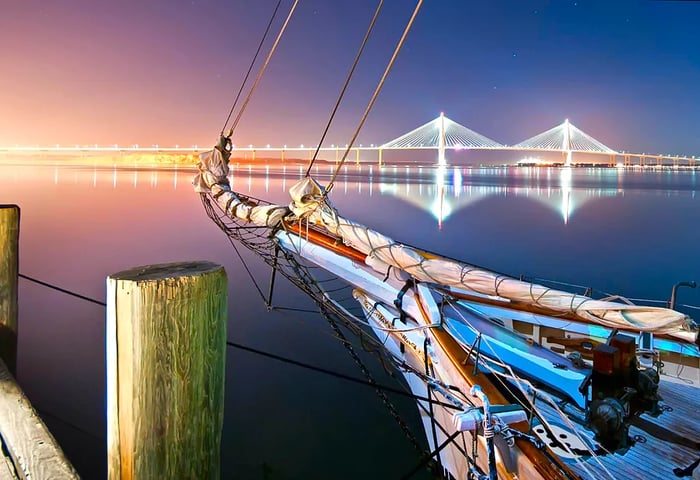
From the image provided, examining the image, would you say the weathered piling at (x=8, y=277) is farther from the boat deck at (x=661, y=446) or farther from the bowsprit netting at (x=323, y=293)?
the boat deck at (x=661, y=446)

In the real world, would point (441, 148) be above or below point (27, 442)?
above

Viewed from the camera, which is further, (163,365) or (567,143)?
(567,143)

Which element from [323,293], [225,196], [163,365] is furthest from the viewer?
[225,196]

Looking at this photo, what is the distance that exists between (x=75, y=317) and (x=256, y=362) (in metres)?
2.91

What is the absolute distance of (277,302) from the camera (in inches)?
292

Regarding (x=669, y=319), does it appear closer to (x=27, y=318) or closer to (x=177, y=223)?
(x=27, y=318)

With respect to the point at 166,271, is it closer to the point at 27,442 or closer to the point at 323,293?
the point at 27,442

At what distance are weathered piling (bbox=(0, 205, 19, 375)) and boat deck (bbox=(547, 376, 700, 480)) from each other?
2.51 meters

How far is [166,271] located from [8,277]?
1477 mm

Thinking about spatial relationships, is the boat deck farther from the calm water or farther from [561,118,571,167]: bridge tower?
[561,118,571,167]: bridge tower

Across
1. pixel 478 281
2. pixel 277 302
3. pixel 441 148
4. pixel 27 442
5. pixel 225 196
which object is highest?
pixel 441 148

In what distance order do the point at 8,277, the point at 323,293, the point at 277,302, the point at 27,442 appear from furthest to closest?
the point at 277,302 < the point at 323,293 < the point at 8,277 < the point at 27,442

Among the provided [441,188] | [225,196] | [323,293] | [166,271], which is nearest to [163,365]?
[166,271]

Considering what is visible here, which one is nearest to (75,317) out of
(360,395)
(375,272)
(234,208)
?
(234,208)
